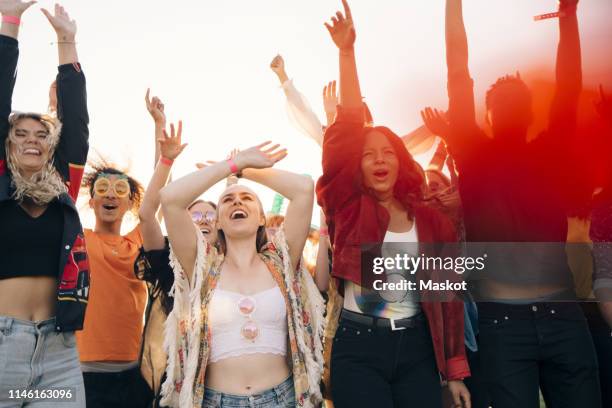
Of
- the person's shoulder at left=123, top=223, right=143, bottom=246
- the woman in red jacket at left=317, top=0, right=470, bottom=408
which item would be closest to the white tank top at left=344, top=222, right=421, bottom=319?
the woman in red jacket at left=317, top=0, right=470, bottom=408

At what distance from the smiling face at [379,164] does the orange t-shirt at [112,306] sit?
198 centimetres

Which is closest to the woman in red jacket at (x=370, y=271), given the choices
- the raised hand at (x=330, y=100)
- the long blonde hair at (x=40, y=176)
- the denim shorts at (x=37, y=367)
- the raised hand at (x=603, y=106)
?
the raised hand at (x=330, y=100)

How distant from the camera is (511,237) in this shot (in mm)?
3699

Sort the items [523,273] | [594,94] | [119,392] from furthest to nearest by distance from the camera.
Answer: [119,392]
[594,94]
[523,273]

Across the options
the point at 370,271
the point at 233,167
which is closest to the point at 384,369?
the point at 370,271

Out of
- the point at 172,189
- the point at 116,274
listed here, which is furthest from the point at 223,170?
the point at 116,274

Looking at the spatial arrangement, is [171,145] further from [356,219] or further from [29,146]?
[356,219]

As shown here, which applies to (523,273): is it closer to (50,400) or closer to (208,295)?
(208,295)

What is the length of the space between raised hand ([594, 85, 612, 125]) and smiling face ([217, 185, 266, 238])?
2234mm

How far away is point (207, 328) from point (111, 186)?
2.00 m

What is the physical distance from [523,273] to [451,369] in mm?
671

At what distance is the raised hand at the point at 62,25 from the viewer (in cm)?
392

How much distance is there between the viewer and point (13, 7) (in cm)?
363

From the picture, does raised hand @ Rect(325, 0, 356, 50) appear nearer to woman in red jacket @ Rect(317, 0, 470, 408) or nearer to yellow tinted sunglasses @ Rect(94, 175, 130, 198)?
woman in red jacket @ Rect(317, 0, 470, 408)
